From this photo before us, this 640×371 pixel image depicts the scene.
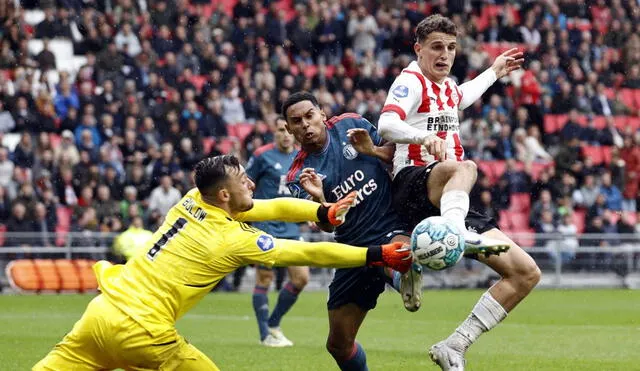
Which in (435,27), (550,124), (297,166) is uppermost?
(435,27)

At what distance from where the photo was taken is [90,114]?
22.8 m

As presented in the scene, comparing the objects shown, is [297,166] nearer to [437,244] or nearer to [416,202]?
[416,202]

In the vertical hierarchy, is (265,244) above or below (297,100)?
below

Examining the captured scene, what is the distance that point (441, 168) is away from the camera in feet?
27.0

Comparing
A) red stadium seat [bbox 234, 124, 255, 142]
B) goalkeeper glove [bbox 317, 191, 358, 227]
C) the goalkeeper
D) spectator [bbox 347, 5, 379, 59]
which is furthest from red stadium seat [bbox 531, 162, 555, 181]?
the goalkeeper

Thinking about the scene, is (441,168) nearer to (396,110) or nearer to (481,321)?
(396,110)

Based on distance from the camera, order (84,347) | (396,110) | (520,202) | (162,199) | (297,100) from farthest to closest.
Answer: (520,202)
(162,199)
(297,100)
(396,110)
(84,347)

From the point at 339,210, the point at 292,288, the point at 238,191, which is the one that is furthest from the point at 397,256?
the point at 292,288

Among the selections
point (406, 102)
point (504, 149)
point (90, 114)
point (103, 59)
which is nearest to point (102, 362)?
point (406, 102)

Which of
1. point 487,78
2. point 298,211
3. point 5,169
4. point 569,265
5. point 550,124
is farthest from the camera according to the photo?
point 550,124

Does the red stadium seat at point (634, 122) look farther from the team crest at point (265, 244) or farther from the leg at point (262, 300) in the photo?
the team crest at point (265, 244)

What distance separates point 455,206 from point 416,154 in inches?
38.3

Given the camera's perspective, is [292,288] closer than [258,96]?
Yes

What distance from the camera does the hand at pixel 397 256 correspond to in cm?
751
